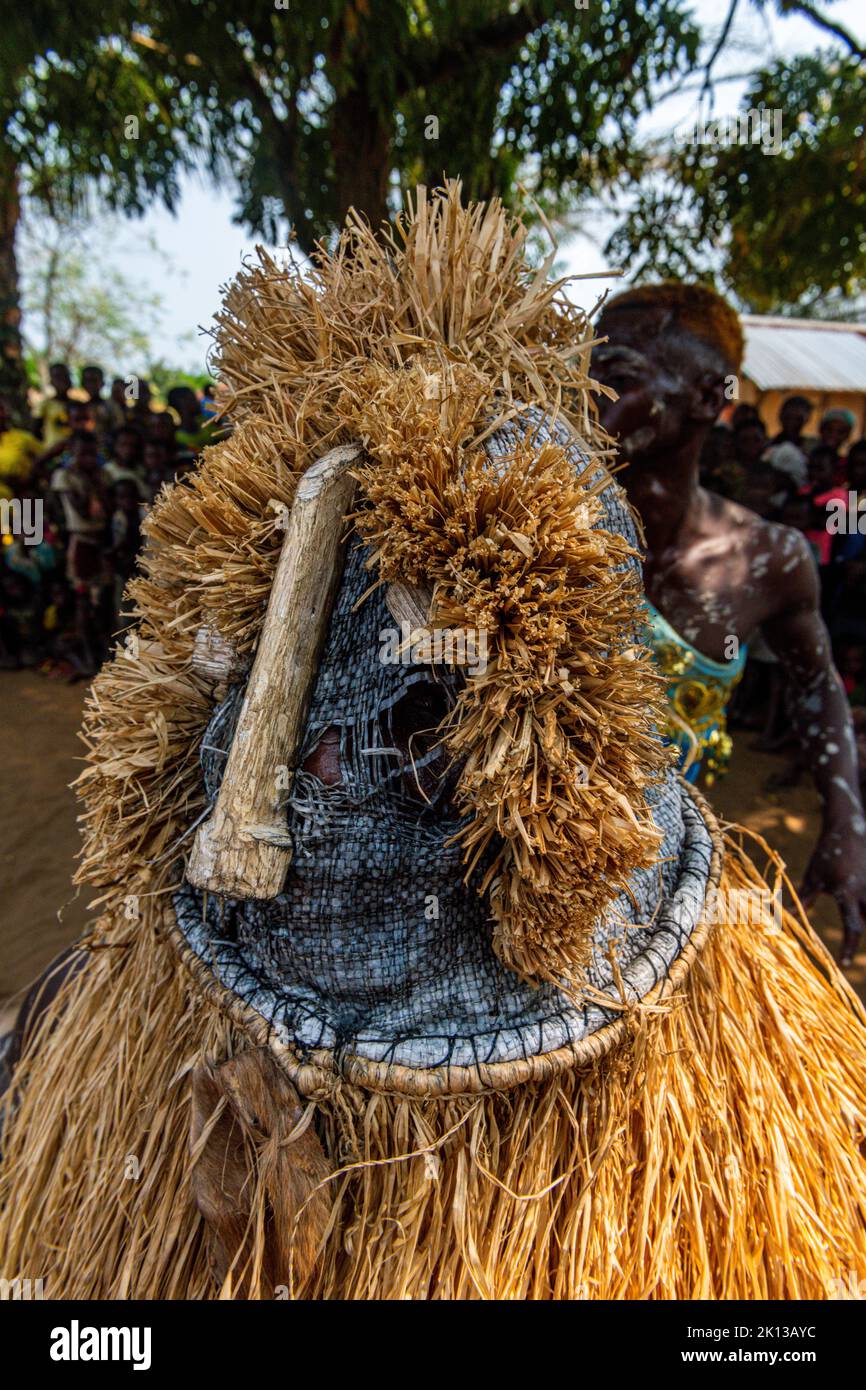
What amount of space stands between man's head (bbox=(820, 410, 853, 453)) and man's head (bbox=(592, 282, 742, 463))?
14.5 feet

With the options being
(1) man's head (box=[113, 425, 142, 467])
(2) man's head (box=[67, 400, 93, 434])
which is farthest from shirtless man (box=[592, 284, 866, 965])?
(2) man's head (box=[67, 400, 93, 434])

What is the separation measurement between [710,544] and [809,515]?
324 cm

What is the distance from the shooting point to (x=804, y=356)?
1391 centimetres

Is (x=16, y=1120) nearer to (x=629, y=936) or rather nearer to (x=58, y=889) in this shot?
(x=629, y=936)

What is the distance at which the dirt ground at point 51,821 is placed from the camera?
11.3 ft

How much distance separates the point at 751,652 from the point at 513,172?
13.8 feet

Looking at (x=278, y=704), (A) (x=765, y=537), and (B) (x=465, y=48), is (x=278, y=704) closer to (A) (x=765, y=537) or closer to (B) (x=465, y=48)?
(A) (x=765, y=537)

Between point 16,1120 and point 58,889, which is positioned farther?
point 58,889

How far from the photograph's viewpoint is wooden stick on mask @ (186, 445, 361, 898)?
36.5 inches

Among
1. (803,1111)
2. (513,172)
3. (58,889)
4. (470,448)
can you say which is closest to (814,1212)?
(803,1111)

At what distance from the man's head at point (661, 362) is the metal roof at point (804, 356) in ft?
39.8

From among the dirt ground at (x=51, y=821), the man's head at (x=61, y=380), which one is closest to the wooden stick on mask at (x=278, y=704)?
the dirt ground at (x=51, y=821)

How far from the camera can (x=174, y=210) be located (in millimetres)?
6090
